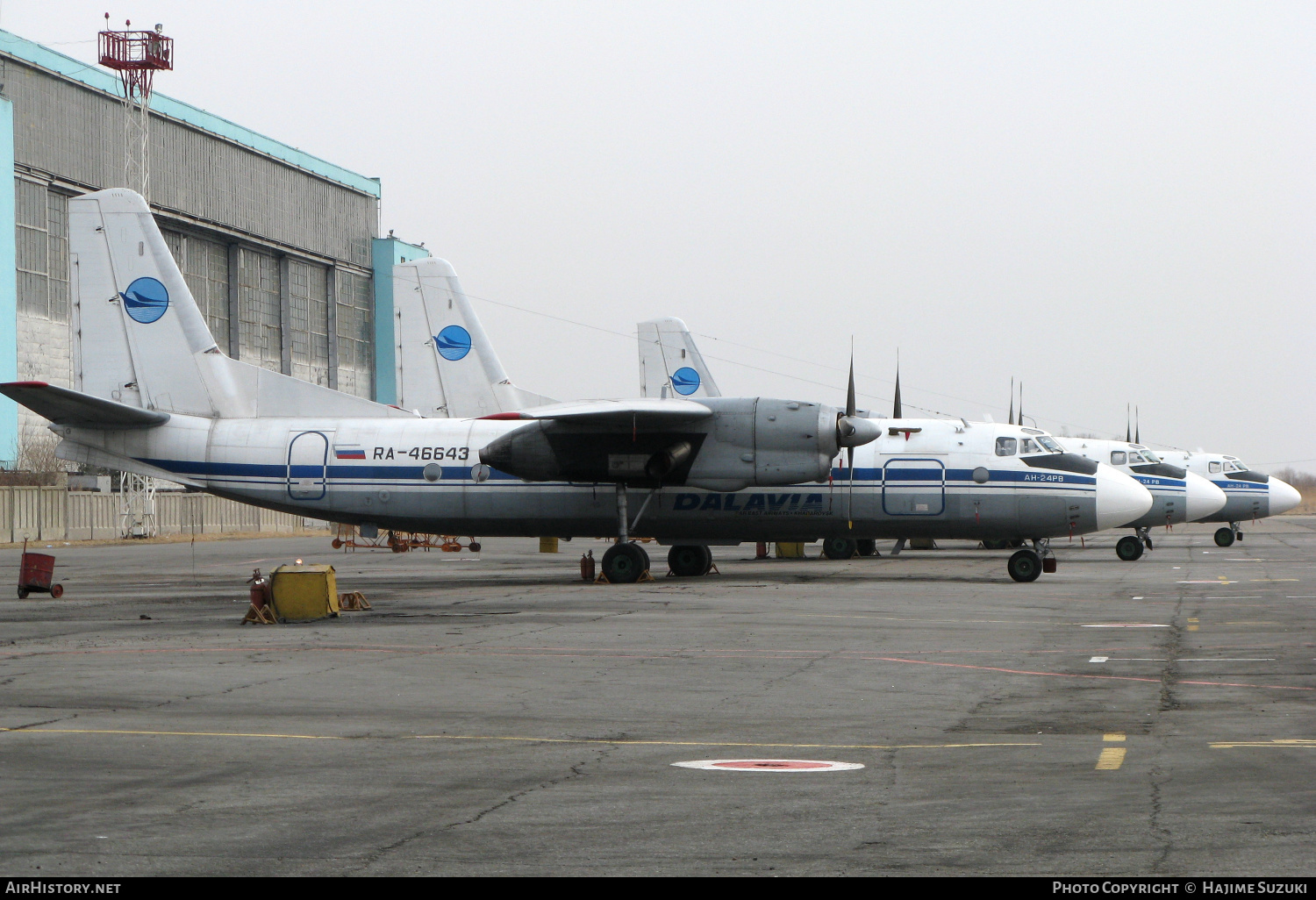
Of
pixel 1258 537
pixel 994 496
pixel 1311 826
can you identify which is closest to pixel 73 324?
pixel 994 496

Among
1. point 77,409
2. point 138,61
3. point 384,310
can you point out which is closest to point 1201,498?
point 77,409

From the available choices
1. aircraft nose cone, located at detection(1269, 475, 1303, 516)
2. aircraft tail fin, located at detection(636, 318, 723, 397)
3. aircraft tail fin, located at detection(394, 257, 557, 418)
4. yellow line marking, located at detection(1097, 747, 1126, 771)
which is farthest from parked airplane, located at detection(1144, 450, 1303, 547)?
yellow line marking, located at detection(1097, 747, 1126, 771)

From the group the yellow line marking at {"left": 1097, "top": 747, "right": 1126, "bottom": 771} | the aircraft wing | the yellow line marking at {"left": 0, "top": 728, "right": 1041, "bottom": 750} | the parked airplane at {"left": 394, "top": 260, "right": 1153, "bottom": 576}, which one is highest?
the aircraft wing

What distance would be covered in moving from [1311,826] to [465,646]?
11.2m

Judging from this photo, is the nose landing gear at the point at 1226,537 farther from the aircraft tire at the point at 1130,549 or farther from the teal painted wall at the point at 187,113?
the teal painted wall at the point at 187,113

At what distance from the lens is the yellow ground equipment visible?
2003cm

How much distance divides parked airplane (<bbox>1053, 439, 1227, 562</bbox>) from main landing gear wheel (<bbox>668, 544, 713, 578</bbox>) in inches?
526

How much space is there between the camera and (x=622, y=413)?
2750 cm

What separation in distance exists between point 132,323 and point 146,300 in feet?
1.95

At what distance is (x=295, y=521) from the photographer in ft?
266

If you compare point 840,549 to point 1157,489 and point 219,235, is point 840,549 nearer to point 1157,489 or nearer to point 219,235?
point 1157,489

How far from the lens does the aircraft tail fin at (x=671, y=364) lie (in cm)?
4359

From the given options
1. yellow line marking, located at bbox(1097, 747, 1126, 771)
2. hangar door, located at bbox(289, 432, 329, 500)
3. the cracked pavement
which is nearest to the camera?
the cracked pavement

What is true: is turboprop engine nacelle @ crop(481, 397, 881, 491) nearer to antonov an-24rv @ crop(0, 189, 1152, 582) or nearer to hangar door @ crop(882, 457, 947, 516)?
antonov an-24rv @ crop(0, 189, 1152, 582)
